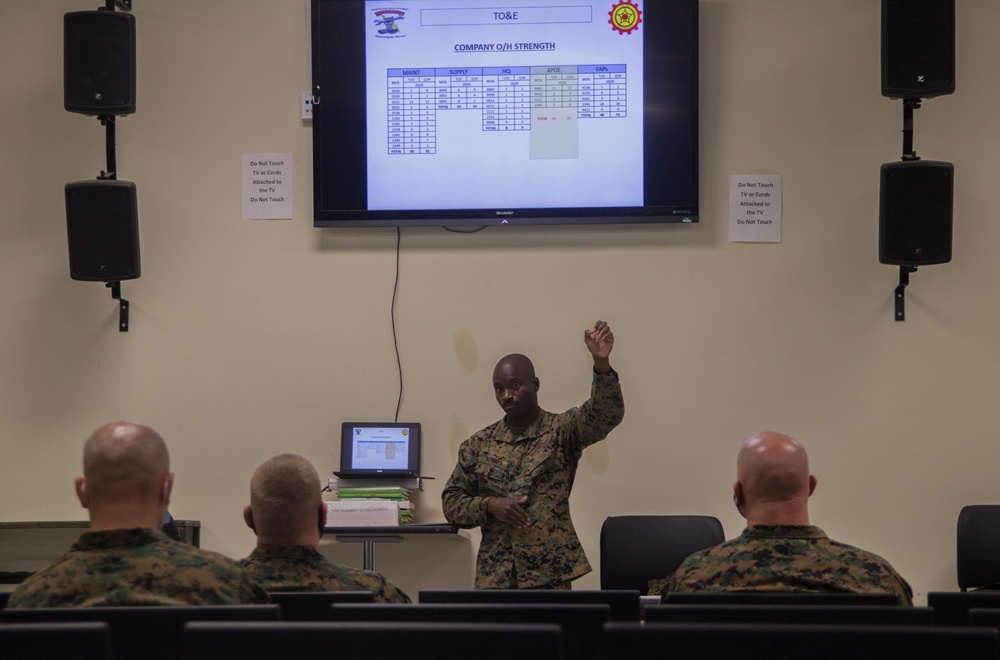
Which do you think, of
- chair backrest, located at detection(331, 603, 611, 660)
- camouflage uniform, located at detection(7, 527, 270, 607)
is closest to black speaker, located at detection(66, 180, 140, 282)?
camouflage uniform, located at detection(7, 527, 270, 607)

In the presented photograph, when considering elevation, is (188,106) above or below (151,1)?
below

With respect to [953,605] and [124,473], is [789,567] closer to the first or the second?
[953,605]

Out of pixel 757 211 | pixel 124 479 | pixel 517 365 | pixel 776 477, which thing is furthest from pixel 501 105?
pixel 124 479

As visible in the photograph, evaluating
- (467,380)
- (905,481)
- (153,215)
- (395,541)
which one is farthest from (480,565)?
(153,215)

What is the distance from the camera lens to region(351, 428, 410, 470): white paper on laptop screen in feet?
15.3

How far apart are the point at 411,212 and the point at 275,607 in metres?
3.17

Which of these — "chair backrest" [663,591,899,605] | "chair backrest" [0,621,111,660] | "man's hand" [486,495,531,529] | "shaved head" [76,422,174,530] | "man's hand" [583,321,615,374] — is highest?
"man's hand" [583,321,615,374]

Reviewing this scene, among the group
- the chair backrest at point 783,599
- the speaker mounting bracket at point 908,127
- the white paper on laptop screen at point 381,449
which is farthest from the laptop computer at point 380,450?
the chair backrest at point 783,599

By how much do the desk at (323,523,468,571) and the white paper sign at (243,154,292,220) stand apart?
1.54 meters

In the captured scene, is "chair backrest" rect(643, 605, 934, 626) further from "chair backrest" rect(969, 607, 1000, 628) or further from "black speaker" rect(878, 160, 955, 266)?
"black speaker" rect(878, 160, 955, 266)

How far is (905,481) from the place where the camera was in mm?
4668

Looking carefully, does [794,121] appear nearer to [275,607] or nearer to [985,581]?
[985,581]

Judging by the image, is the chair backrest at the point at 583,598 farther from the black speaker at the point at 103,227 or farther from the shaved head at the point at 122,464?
the black speaker at the point at 103,227

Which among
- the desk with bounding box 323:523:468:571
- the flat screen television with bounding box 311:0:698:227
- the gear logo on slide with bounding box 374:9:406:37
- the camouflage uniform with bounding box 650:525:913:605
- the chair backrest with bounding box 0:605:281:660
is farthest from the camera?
the gear logo on slide with bounding box 374:9:406:37
